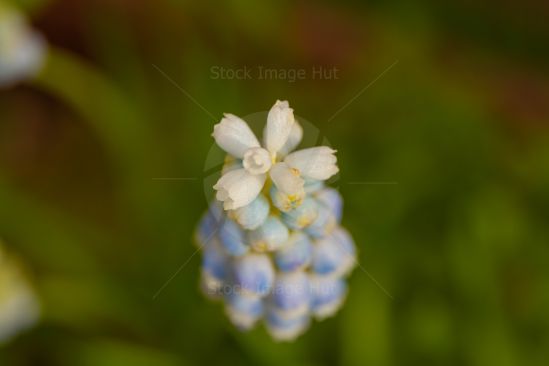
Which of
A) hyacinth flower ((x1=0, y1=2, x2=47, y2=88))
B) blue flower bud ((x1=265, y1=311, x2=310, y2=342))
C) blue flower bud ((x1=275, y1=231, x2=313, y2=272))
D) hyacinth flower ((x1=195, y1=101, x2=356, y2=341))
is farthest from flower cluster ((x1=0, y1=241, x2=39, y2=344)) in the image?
blue flower bud ((x1=275, y1=231, x2=313, y2=272))

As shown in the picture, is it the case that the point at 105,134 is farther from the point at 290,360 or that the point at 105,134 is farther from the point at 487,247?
the point at 487,247

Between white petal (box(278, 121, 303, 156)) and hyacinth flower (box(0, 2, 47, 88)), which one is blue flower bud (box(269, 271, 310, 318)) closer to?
white petal (box(278, 121, 303, 156))

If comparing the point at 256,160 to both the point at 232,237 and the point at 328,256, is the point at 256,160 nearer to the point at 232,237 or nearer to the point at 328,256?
the point at 232,237

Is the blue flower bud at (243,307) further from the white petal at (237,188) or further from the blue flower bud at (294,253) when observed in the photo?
the white petal at (237,188)

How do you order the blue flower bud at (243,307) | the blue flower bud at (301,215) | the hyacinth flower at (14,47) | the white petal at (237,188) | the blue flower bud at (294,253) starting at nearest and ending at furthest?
1. the white petal at (237,188)
2. the blue flower bud at (301,215)
3. the blue flower bud at (294,253)
4. the blue flower bud at (243,307)
5. the hyacinth flower at (14,47)

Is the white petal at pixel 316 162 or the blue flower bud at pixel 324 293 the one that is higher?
the white petal at pixel 316 162

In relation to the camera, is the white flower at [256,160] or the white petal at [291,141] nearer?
the white flower at [256,160]

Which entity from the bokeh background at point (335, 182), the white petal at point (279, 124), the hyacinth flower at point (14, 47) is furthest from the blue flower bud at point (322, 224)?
the hyacinth flower at point (14, 47)

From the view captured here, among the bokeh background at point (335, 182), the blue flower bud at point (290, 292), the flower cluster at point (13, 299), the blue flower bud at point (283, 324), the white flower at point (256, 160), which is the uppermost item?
the bokeh background at point (335, 182)
